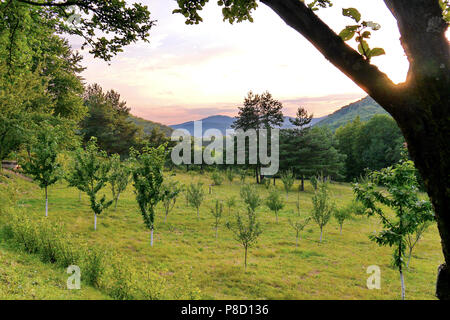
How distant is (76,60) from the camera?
126ft

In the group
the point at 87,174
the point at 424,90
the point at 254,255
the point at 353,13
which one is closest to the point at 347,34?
the point at 353,13

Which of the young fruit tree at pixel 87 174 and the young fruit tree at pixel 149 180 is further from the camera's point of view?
the young fruit tree at pixel 87 174

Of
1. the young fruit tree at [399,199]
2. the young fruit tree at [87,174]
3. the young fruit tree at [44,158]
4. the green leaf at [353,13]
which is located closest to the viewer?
the green leaf at [353,13]

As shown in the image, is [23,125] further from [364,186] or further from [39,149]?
[364,186]

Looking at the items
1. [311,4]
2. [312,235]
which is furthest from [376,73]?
[312,235]

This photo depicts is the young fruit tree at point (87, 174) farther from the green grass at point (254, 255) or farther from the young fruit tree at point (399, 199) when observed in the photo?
the young fruit tree at point (399, 199)

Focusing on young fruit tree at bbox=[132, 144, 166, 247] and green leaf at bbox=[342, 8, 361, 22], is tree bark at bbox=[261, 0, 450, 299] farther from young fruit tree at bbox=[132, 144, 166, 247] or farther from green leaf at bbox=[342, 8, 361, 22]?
young fruit tree at bbox=[132, 144, 166, 247]

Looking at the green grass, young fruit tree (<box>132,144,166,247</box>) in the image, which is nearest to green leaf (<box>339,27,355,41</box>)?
the green grass

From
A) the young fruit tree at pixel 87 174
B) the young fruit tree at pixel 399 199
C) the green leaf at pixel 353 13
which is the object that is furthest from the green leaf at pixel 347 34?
the young fruit tree at pixel 87 174

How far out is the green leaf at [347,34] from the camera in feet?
5.58

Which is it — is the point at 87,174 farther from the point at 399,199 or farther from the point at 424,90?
the point at 424,90

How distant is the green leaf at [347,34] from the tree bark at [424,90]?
13 cm

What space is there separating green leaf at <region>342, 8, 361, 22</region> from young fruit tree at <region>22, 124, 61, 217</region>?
58.9ft

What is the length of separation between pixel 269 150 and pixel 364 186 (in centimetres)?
3807
